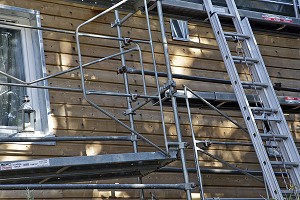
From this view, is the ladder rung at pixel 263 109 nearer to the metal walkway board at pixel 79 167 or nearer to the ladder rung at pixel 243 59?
the ladder rung at pixel 243 59

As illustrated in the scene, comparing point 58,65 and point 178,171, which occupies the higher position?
point 58,65

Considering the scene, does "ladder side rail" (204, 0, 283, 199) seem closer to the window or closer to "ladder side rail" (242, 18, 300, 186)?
"ladder side rail" (242, 18, 300, 186)

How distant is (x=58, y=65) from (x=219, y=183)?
8.36 ft

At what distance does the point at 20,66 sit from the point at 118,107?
1278 millimetres

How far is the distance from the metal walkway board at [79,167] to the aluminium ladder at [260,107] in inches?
37.4

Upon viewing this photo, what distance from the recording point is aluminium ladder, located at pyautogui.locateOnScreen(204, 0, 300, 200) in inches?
301

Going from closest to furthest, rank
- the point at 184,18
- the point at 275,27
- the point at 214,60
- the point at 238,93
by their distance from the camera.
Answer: the point at 238,93, the point at 184,18, the point at 275,27, the point at 214,60

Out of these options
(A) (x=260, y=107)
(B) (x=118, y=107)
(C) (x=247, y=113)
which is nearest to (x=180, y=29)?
(B) (x=118, y=107)

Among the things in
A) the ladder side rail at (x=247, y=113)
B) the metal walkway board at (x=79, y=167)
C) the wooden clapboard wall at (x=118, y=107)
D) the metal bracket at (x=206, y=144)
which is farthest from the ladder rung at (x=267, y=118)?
the wooden clapboard wall at (x=118, y=107)

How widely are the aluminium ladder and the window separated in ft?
6.92

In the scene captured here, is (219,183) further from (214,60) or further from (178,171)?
(214,60)

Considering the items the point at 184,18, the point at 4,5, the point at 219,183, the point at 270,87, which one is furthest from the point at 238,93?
the point at 4,5

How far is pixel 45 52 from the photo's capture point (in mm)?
9039

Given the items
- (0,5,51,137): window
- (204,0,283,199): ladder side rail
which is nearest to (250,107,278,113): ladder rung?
(204,0,283,199): ladder side rail
